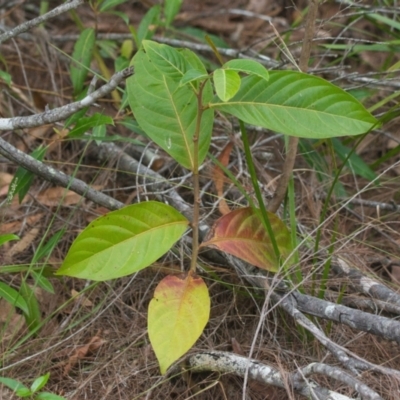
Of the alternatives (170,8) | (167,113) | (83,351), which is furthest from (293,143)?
(170,8)

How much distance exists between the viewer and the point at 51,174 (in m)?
2.01

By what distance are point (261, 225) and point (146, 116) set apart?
428 mm

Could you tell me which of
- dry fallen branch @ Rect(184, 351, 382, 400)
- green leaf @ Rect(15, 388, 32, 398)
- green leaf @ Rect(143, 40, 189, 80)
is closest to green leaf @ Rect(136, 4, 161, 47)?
green leaf @ Rect(143, 40, 189, 80)

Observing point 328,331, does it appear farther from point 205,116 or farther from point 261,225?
point 205,116

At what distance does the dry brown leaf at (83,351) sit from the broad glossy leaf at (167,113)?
64cm

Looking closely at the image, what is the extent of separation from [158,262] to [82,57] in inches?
36.6

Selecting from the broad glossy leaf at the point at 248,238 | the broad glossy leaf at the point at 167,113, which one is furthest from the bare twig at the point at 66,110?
the broad glossy leaf at the point at 248,238

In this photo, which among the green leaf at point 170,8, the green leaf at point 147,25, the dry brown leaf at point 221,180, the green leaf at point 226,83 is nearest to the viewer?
the green leaf at point 226,83

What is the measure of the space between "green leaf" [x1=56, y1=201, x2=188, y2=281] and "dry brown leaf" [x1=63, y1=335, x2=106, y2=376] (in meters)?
0.44

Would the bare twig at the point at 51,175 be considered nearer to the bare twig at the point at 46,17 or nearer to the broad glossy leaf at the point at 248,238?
the bare twig at the point at 46,17

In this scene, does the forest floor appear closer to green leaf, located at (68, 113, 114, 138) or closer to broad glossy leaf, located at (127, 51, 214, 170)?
green leaf, located at (68, 113, 114, 138)

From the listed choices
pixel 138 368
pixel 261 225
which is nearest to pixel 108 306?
pixel 138 368

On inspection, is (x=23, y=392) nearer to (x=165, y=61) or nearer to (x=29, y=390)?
(x=29, y=390)

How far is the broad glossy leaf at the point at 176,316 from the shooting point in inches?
56.9
